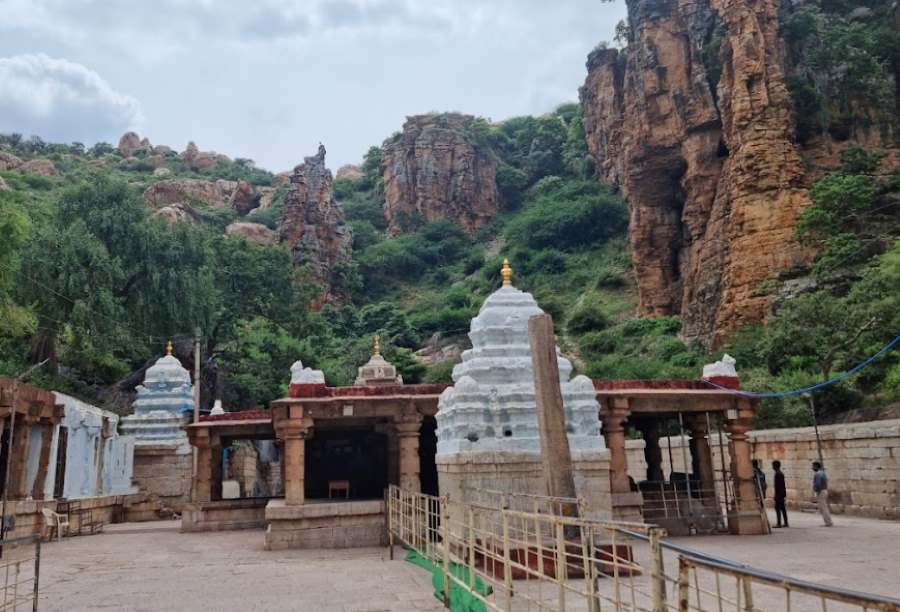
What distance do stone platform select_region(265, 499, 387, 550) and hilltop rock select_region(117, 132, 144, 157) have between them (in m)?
86.8

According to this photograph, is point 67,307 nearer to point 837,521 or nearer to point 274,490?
point 274,490

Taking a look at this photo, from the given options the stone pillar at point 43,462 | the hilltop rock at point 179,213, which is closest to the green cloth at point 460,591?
the stone pillar at point 43,462

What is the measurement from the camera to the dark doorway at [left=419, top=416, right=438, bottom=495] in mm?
18031

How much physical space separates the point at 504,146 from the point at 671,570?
72255 millimetres

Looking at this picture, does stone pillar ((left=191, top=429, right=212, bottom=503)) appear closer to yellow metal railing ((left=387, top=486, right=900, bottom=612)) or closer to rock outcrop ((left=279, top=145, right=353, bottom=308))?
yellow metal railing ((left=387, top=486, right=900, bottom=612))

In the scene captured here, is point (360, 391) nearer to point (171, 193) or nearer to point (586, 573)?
point (586, 573)

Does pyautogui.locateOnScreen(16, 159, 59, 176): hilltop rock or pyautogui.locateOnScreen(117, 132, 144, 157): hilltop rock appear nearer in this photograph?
→ pyautogui.locateOnScreen(16, 159, 59, 176): hilltop rock

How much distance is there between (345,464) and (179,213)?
31004 mm

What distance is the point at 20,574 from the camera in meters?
10.7

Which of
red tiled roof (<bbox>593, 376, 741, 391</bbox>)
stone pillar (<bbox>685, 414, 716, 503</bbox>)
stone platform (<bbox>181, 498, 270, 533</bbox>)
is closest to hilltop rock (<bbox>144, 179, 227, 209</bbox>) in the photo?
stone platform (<bbox>181, 498, 270, 533</bbox>)

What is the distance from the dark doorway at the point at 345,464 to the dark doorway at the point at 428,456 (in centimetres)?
246

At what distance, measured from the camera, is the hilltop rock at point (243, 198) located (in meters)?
70.9

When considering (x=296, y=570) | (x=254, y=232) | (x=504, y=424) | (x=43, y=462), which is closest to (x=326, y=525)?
(x=296, y=570)

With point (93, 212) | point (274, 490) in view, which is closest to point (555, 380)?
point (93, 212)
